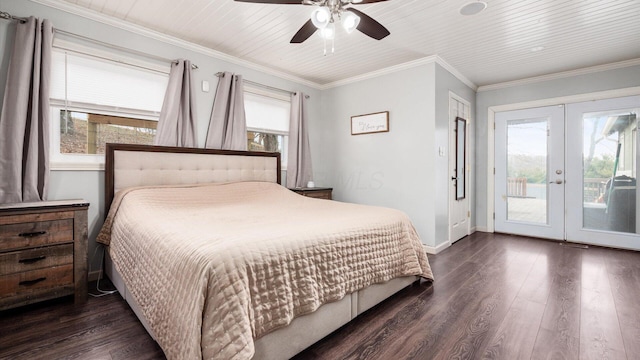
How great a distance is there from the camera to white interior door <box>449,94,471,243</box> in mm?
4082

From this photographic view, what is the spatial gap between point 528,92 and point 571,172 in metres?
1.34

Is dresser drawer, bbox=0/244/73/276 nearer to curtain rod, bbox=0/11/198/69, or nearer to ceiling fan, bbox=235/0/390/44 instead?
curtain rod, bbox=0/11/198/69

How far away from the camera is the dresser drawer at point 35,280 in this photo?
1.97m

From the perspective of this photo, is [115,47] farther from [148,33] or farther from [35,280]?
[35,280]

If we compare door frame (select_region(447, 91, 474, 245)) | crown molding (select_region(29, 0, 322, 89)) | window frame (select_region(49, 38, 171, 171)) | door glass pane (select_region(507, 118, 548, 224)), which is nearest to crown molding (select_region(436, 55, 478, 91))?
door frame (select_region(447, 91, 474, 245))

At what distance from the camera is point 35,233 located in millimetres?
2064

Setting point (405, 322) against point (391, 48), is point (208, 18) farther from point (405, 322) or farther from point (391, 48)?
point (405, 322)

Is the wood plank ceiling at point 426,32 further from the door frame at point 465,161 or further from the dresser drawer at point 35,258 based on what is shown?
the dresser drawer at point 35,258

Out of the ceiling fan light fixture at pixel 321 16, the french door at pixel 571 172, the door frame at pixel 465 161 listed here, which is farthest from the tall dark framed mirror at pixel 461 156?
the ceiling fan light fixture at pixel 321 16

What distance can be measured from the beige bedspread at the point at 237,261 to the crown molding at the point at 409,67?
2237mm

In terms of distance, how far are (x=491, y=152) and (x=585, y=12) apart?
8.25ft

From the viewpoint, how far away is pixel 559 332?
184cm

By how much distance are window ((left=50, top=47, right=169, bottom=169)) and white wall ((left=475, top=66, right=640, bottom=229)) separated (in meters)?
4.75

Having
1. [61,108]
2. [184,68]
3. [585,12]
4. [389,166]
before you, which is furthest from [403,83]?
[61,108]
